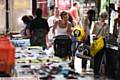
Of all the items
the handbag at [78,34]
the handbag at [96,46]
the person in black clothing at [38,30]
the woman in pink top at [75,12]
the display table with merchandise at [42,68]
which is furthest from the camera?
the woman in pink top at [75,12]

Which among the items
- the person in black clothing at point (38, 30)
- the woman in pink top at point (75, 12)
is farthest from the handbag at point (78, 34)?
the woman in pink top at point (75, 12)

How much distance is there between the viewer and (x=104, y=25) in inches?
286

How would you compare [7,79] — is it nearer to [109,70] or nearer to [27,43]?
[109,70]

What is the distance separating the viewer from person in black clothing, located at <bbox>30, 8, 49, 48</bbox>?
7492 millimetres

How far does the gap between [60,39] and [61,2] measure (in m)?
4.15

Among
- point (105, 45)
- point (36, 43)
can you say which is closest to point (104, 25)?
point (105, 45)

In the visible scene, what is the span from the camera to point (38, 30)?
755 cm

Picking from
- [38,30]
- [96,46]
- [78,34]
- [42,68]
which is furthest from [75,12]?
[42,68]

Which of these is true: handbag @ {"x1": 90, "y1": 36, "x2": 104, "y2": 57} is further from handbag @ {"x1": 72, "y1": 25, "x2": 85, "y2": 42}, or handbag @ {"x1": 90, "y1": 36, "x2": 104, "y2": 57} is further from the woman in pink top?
the woman in pink top

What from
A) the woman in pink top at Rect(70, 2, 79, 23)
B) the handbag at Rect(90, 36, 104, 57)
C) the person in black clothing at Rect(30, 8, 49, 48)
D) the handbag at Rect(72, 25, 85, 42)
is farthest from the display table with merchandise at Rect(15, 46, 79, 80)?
the woman in pink top at Rect(70, 2, 79, 23)

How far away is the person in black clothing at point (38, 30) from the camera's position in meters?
7.49

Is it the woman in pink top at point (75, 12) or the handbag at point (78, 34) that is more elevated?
the woman in pink top at point (75, 12)

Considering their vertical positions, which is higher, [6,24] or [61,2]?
[61,2]

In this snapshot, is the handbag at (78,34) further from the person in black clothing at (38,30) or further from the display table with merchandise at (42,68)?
the display table with merchandise at (42,68)
